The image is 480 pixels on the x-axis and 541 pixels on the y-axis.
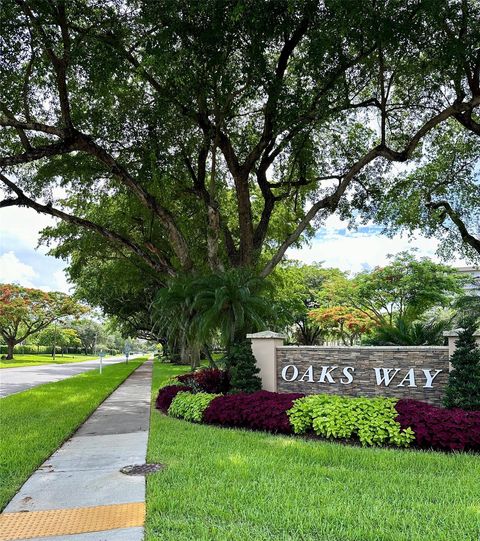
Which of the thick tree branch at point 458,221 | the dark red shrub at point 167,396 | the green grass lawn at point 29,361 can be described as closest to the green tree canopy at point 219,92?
the thick tree branch at point 458,221

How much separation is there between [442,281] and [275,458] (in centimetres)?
2253

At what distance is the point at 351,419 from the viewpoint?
7195 millimetres

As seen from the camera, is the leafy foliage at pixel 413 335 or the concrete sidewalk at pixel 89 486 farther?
the leafy foliage at pixel 413 335

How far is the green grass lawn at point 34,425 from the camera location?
5.87 m

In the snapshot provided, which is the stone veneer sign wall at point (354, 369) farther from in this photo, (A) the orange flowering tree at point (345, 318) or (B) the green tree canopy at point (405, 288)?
(A) the orange flowering tree at point (345, 318)

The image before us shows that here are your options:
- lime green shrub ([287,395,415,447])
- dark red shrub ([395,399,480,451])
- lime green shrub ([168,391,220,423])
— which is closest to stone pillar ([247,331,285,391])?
lime green shrub ([168,391,220,423])

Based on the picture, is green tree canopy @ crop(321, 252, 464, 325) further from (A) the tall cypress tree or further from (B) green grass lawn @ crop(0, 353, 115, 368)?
(B) green grass lawn @ crop(0, 353, 115, 368)

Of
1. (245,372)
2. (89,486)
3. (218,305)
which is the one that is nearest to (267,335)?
(245,372)

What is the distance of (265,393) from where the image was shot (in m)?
9.01

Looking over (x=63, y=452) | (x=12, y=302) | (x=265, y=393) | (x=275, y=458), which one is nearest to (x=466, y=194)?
(x=265, y=393)

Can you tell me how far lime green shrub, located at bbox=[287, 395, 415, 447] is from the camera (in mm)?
6824

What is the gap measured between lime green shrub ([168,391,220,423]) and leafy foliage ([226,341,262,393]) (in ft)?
1.71

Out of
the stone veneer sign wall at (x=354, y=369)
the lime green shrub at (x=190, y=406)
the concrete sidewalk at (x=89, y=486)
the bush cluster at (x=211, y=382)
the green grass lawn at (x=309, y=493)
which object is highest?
the stone veneer sign wall at (x=354, y=369)

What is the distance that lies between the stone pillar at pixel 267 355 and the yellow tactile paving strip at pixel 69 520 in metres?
5.46
